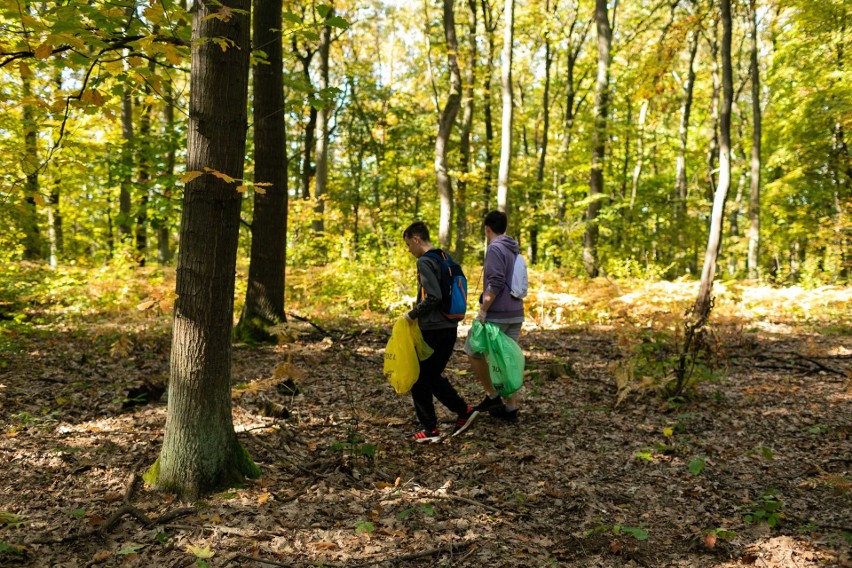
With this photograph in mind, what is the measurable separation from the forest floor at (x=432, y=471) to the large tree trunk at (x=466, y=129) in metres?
9.69

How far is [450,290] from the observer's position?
4926 millimetres

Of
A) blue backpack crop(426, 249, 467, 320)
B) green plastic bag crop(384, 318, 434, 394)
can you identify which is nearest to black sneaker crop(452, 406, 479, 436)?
green plastic bag crop(384, 318, 434, 394)

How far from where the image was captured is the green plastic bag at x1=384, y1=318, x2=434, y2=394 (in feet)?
16.0

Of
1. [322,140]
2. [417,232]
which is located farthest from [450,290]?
[322,140]

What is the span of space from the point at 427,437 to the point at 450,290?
4.47 feet

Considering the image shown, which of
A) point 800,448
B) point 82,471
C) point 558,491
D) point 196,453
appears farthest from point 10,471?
point 800,448

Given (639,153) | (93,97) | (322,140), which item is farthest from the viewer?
(639,153)

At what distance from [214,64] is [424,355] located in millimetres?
2788

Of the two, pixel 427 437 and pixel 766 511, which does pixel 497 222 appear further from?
pixel 766 511

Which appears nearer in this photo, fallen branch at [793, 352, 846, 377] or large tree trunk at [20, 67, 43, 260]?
large tree trunk at [20, 67, 43, 260]

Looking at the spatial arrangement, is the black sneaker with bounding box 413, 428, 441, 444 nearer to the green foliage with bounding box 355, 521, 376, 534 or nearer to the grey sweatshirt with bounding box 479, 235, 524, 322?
the grey sweatshirt with bounding box 479, 235, 524, 322

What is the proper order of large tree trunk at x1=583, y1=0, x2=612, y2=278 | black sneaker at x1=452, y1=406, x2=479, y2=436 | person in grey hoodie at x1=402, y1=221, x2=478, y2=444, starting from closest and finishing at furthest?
person in grey hoodie at x1=402, y1=221, x2=478, y2=444
black sneaker at x1=452, y1=406, x2=479, y2=436
large tree trunk at x1=583, y1=0, x2=612, y2=278

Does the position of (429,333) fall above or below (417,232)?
below

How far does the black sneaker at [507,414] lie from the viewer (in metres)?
5.72
